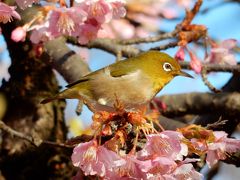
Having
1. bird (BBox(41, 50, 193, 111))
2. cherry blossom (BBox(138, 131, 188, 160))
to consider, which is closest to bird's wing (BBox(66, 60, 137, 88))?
bird (BBox(41, 50, 193, 111))

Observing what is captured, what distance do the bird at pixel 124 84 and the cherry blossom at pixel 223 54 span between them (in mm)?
668

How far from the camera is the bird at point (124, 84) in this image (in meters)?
2.28

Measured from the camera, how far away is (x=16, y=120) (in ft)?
10.2

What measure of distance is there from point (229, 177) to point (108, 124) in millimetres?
5535

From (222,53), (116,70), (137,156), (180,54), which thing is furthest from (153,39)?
(137,156)

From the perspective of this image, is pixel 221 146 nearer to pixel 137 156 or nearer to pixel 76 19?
pixel 137 156

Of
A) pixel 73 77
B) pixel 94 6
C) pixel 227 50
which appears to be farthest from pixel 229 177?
pixel 94 6

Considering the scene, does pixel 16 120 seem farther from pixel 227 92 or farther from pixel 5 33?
pixel 227 92

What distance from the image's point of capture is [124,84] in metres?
2.32

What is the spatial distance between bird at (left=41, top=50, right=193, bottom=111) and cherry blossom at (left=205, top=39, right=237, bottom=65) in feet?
2.19

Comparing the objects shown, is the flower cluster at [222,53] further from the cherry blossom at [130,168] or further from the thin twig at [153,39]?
the cherry blossom at [130,168]

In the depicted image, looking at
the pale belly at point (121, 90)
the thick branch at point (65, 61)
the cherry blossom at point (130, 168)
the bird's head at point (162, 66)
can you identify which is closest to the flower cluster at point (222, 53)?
the bird's head at point (162, 66)

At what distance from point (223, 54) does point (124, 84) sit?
0.97m

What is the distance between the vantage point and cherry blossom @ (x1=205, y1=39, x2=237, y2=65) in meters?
3.08
